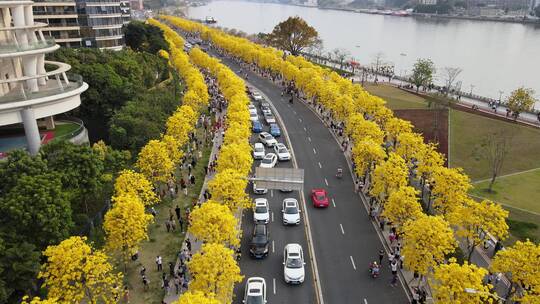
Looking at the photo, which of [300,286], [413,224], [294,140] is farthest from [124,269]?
[294,140]

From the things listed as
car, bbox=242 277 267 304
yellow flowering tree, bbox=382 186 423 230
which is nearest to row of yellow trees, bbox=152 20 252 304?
car, bbox=242 277 267 304

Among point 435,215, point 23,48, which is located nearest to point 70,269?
point 23,48

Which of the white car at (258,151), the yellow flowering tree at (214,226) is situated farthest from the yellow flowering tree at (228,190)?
the white car at (258,151)

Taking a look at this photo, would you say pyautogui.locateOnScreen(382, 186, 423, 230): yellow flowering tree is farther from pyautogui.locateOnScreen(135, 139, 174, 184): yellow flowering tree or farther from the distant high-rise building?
the distant high-rise building

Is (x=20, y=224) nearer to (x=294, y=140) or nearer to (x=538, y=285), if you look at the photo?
(x=538, y=285)

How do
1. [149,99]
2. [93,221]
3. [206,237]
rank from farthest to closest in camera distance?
1. [149,99]
2. [93,221]
3. [206,237]

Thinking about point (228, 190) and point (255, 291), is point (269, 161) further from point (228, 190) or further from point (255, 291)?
point (255, 291)

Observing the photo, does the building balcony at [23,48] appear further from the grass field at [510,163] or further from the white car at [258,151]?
the grass field at [510,163]
